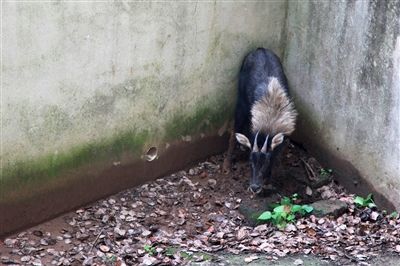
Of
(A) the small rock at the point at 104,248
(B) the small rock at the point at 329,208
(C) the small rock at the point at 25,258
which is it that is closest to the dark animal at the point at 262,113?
(B) the small rock at the point at 329,208

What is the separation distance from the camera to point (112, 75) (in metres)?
8.70

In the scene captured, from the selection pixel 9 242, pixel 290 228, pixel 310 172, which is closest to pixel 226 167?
pixel 310 172

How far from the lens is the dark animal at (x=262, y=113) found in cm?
962

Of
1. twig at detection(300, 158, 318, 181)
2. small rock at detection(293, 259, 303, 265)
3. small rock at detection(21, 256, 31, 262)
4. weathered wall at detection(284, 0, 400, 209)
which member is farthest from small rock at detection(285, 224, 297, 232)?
small rock at detection(21, 256, 31, 262)

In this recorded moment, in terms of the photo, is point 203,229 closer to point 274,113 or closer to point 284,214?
point 284,214

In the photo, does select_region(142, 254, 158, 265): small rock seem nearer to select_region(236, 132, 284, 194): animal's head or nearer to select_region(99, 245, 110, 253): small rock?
select_region(99, 245, 110, 253): small rock

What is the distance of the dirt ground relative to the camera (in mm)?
8062

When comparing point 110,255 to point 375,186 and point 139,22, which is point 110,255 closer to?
point 139,22

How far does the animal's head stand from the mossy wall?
0.67 meters

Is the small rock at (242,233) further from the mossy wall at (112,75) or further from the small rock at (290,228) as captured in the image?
the mossy wall at (112,75)

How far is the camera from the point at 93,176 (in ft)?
29.2

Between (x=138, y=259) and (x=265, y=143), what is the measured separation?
2410 mm

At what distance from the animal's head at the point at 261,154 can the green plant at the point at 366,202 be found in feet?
3.60

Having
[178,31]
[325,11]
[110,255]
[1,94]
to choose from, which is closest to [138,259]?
[110,255]
